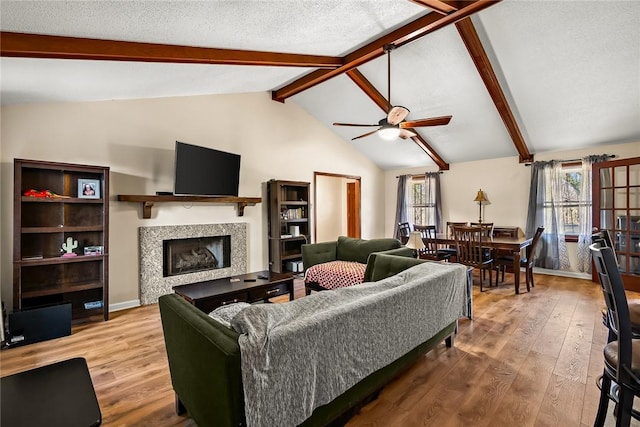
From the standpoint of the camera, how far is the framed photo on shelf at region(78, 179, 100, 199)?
346 cm

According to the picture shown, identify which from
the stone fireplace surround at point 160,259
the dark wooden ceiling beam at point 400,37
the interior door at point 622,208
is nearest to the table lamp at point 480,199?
the interior door at point 622,208

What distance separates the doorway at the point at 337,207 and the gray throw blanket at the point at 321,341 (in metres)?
5.28

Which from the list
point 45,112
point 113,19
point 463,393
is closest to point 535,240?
point 463,393

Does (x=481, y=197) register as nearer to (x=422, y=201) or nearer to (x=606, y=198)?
(x=422, y=201)

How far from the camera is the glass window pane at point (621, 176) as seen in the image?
184 inches

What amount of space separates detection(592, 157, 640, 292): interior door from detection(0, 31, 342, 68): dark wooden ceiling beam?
5.02 meters

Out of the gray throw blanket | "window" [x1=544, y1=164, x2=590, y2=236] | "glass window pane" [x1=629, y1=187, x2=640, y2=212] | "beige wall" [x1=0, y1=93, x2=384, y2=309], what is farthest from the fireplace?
"glass window pane" [x1=629, y1=187, x2=640, y2=212]

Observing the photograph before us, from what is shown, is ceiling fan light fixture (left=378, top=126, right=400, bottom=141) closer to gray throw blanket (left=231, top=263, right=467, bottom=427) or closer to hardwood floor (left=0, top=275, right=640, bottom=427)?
gray throw blanket (left=231, top=263, right=467, bottom=427)

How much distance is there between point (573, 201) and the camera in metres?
5.42

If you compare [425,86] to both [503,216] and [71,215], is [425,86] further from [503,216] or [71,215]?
[71,215]

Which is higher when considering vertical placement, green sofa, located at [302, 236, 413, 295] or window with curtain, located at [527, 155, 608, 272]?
window with curtain, located at [527, 155, 608, 272]

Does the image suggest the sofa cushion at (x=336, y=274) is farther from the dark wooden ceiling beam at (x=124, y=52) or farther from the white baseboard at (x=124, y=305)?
the dark wooden ceiling beam at (x=124, y=52)

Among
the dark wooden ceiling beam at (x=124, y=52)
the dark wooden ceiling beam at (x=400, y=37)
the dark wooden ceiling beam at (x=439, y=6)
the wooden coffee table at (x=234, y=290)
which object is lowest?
the wooden coffee table at (x=234, y=290)

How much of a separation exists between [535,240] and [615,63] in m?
2.40
